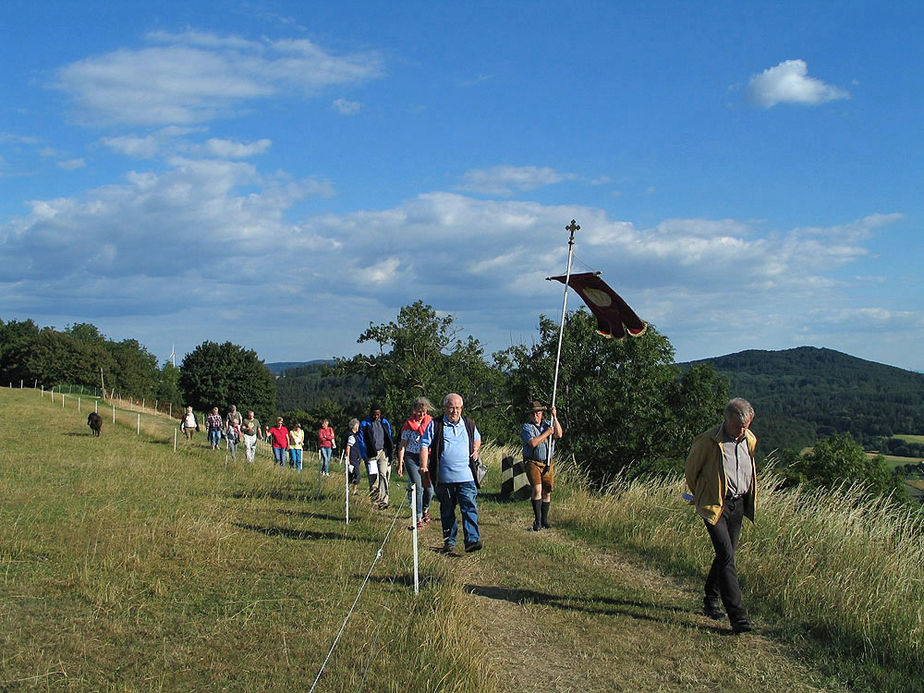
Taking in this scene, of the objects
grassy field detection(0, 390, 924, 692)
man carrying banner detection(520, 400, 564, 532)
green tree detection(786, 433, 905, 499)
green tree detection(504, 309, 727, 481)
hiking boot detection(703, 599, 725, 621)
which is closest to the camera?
grassy field detection(0, 390, 924, 692)

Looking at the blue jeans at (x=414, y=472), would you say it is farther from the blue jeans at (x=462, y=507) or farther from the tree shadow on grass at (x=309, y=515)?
the blue jeans at (x=462, y=507)

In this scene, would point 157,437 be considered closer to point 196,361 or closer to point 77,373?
point 196,361

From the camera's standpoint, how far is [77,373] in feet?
294

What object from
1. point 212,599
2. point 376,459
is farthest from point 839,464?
point 212,599

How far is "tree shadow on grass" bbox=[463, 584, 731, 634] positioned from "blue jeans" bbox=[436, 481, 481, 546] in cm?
92

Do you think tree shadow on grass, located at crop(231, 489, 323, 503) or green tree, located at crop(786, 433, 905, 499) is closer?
tree shadow on grass, located at crop(231, 489, 323, 503)

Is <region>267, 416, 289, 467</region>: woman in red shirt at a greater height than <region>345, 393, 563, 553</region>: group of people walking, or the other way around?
<region>345, 393, 563, 553</region>: group of people walking

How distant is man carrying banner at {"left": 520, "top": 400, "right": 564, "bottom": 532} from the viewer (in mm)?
10070

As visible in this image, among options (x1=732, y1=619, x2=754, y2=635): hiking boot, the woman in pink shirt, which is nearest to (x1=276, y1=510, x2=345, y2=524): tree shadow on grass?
(x1=732, y1=619, x2=754, y2=635): hiking boot

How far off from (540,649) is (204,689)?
244 centimetres

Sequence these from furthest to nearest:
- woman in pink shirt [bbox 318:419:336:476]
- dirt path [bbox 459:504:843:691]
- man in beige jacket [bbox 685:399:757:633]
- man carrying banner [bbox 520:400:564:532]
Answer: woman in pink shirt [bbox 318:419:336:476] → man carrying banner [bbox 520:400:564:532] → man in beige jacket [bbox 685:399:757:633] → dirt path [bbox 459:504:843:691]

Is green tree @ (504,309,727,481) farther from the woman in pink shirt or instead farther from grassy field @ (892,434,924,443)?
grassy field @ (892,434,924,443)

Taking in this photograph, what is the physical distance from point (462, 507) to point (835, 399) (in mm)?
162392

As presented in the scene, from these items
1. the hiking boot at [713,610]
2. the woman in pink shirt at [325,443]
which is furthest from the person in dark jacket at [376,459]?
the hiking boot at [713,610]
